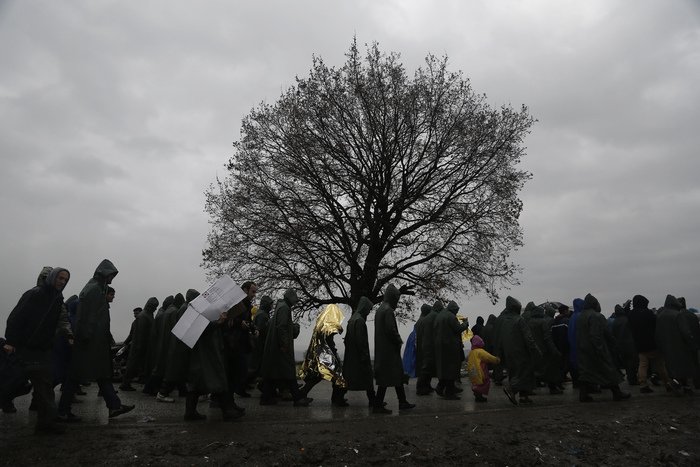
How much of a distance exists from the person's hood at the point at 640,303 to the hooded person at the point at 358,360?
7.24 meters

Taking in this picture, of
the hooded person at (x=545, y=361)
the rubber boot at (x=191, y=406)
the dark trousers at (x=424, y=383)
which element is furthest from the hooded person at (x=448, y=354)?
the rubber boot at (x=191, y=406)

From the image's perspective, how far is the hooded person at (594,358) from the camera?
10516 mm

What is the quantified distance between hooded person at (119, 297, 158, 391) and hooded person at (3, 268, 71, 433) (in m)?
5.56

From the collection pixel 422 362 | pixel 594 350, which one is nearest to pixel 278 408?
pixel 422 362

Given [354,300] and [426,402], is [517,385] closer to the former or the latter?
[426,402]

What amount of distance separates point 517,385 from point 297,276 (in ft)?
37.8

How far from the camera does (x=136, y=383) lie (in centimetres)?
1523

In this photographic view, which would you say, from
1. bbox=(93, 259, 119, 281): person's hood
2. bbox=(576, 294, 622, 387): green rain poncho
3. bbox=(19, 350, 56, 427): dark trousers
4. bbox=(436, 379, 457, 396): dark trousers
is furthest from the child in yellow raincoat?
bbox=(19, 350, 56, 427): dark trousers

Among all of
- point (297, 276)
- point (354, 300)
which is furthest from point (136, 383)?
point (354, 300)

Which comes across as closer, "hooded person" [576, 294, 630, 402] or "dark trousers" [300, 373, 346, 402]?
"dark trousers" [300, 373, 346, 402]

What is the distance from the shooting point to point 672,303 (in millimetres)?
12070

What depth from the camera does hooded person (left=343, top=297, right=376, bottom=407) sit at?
9.33m

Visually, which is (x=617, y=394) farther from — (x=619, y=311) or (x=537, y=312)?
(x=619, y=311)

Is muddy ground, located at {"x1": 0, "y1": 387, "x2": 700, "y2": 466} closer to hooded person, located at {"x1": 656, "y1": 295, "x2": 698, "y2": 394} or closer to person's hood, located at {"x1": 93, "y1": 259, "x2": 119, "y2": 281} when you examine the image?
person's hood, located at {"x1": 93, "y1": 259, "x2": 119, "y2": 281}
